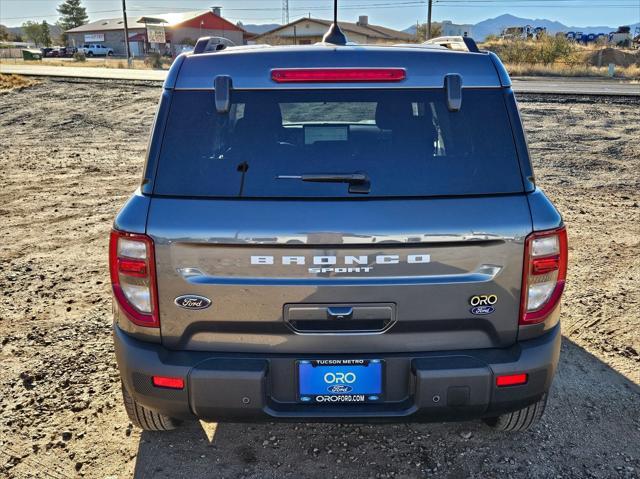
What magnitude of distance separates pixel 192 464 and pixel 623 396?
104 inches

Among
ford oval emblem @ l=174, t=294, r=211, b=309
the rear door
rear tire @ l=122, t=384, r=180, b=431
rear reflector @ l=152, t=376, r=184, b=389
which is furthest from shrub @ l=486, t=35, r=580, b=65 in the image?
rear reflector @ l=152, t=376, r=184, b=389

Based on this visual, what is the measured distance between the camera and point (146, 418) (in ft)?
9.82

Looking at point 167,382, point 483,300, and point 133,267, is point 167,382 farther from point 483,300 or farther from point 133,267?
point 483,300

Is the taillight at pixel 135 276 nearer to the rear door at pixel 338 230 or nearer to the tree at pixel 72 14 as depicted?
the rear door at pixel 338 230

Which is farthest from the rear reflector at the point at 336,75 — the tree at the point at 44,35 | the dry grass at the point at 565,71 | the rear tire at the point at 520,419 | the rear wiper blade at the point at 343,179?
the tree at the point at 44,35

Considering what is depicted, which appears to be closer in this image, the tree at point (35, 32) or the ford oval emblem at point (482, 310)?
the ford oval emblem at point (482, 310)

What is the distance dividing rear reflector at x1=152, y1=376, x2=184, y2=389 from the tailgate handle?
0.69 meters

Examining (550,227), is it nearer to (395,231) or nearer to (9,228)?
(395,231)

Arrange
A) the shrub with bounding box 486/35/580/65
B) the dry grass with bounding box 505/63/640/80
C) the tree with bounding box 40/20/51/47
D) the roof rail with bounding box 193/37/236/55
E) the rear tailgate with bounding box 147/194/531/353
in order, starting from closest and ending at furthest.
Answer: the rear tailgate with bounding box 147/194/531/353, the roof rail with bounding box 193/37/236/55, the dry grass with bounding box 505/63/640/80, the shrub with bounding box 486/35/580/65, the tree with bounding box 40/20/51/47

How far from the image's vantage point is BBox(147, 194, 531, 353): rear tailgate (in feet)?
7.68

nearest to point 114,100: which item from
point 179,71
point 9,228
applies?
point 9,228

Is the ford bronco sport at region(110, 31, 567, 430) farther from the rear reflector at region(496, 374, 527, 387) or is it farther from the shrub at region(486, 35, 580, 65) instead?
the shrub at region(486, 35, 580, 65)

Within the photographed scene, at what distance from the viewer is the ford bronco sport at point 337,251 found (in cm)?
237

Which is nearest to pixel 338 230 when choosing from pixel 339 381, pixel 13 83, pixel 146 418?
pixel 339 381
